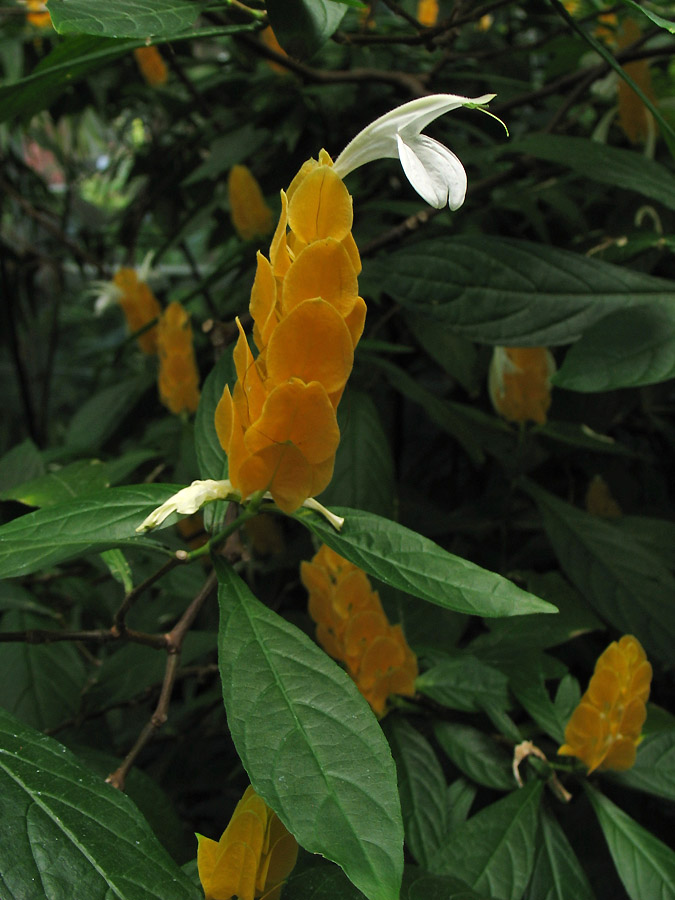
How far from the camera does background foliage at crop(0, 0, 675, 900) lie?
36 cm

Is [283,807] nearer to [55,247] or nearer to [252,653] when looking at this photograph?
[252,653]

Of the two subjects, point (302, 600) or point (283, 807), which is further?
point (302, 600)

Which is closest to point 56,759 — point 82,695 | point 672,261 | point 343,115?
point 82,695

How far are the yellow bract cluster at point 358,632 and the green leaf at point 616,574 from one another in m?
0.25

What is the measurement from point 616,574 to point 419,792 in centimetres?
31

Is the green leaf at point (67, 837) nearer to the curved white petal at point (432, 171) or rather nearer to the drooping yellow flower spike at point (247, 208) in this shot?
the curved white petal at point (432, 171)

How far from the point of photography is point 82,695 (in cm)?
71

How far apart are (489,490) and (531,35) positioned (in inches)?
55.2

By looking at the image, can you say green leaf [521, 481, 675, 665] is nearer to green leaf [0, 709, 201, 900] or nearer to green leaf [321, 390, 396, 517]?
green leaf [321, 390, 396, 517]

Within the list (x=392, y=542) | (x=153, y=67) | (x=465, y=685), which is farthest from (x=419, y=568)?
(x=153, y=67)

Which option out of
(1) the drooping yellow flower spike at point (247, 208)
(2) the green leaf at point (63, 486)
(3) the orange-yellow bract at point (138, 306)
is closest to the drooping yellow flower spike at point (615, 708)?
(2) the green leaf at point (63, 486)

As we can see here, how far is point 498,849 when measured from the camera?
519 mm

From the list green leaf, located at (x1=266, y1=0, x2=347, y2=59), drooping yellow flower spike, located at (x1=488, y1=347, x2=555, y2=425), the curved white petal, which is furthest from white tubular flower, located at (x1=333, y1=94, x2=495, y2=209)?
drooping yellow flower spike, located at (x1=488, y1=347, x2=555, y2=425)

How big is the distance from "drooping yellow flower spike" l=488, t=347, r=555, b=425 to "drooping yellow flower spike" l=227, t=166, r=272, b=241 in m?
0.39
